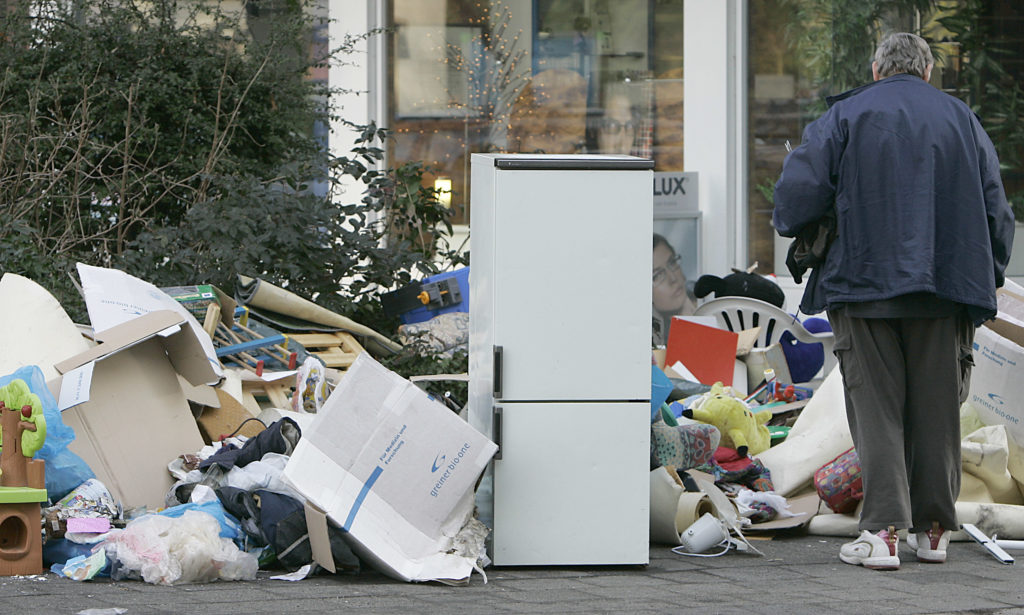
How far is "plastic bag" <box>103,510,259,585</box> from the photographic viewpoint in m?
4.34

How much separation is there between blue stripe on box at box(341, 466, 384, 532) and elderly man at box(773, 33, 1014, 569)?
1.70 metres

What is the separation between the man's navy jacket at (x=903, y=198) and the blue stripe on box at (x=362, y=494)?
171 centimetres

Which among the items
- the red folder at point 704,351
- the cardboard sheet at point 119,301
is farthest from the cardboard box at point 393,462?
the red folder at point 704,351

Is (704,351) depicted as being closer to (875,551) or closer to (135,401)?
(875,551)

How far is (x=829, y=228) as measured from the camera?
4.91 metres

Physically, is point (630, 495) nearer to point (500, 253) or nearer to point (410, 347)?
point (500, 253)

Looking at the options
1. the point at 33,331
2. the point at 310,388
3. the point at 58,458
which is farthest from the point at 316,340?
the point at 58,458

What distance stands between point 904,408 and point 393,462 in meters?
1.85

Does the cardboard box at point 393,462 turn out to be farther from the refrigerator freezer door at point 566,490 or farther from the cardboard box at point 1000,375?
the cardboard box at point 1000,375

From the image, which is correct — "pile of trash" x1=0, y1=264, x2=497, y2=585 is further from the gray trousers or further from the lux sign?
the lux sign

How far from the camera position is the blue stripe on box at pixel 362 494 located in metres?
4.40

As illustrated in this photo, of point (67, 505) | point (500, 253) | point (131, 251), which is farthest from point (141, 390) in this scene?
point (131, 251)

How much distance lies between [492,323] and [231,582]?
1.20 m

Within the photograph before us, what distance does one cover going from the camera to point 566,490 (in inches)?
184
